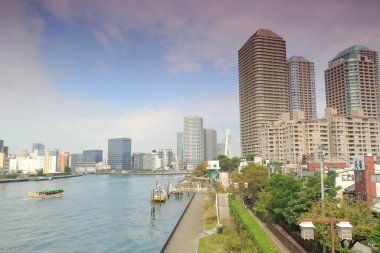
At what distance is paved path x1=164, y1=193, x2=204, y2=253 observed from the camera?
51275 mm

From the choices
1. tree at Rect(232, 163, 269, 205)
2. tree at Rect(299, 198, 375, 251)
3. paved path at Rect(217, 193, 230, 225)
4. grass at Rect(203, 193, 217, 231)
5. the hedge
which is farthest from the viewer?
tree at Rect(232, 163, 269, 205)

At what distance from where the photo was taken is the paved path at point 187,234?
168 ft

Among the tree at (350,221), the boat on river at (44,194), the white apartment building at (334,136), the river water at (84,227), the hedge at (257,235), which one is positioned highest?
the white apartment building at (334,136)

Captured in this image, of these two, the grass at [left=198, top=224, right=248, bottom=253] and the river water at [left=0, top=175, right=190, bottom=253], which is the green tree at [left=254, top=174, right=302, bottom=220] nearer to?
the grass at [left=198, top=224, right=248, bottom=253]

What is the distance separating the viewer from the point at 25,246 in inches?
2643

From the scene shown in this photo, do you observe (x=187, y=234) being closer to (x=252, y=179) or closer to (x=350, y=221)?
(x=252, y=179)

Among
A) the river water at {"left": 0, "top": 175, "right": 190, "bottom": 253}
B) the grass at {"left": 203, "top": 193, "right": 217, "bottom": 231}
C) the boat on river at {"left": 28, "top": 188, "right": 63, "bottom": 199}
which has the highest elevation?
the grass at {"left": 203, "top": 193, "right": 217, "bottom": 231}

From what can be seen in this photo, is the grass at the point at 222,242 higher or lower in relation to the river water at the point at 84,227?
higher

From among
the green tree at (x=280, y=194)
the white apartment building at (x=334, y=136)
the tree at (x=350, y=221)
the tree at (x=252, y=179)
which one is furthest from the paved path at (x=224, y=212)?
the white apartment building at (x=334, y=136)

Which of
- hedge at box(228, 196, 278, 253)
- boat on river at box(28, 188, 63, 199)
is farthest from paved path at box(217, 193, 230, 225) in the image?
boat on river at box(28, 188, 63, 199)

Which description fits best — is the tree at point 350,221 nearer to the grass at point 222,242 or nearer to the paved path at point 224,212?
the grass at point 222,242

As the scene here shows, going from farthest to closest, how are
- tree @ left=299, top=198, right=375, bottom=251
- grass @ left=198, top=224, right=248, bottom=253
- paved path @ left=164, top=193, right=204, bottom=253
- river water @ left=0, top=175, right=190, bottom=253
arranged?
river water @ left=0, top=175, right=190, bottom=253 < paved path @ left=164, top=193, right=204, bottom=253 < grass @ left=198, top=224, right=248, bottom=253 < tree @ left=299, top=198, right=375, bottom=251

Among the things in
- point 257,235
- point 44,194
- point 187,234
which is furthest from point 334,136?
point 257,235

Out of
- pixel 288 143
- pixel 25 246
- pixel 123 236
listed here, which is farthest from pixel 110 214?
pixel 288 143
